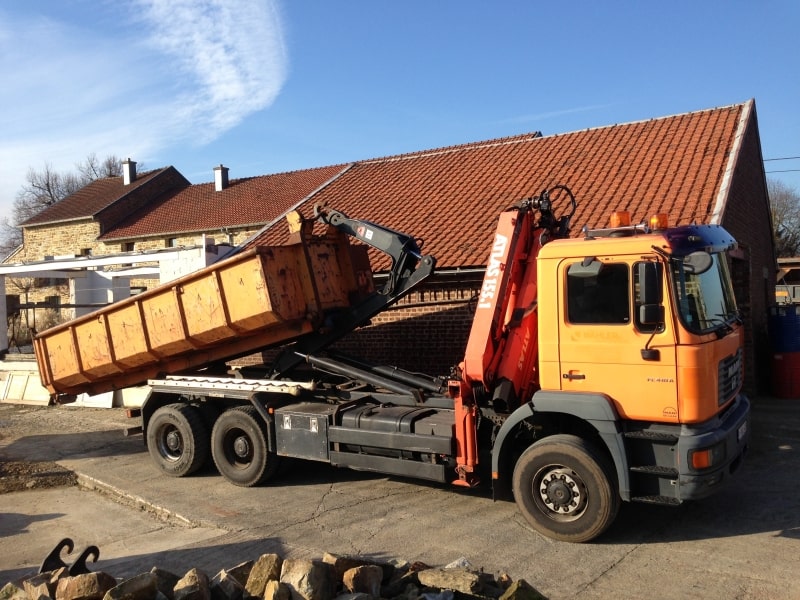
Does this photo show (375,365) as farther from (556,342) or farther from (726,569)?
(726,569)

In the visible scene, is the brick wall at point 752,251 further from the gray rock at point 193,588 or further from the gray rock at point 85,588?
the gray rock at point 85,588

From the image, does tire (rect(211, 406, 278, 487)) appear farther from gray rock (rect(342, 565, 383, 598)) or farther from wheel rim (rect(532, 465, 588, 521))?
gray rock (rect(342, 565, 383, 598))

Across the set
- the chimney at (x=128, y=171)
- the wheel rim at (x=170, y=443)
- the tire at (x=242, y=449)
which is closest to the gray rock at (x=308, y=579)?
the tire at (x=242, y=449)

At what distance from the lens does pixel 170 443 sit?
9.12m

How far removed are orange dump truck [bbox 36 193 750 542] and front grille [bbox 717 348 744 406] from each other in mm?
18

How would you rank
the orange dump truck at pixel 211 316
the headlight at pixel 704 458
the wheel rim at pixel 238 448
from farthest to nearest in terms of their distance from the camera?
the wheel rim at pixel 238 448, the orange dump truck at pixel 211 316, the headlight at pixel 704 458

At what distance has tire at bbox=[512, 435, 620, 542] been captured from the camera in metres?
5.72

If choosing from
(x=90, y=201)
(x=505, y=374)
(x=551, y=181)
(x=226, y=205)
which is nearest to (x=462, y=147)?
(x=551, y=181)

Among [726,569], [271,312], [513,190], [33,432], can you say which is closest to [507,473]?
[726,569]

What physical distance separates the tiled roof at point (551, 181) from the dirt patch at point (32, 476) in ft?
20.7

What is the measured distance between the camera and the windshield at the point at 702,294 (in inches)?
217

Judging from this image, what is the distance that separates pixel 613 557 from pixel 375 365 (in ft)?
12.0

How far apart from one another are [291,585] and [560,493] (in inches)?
103

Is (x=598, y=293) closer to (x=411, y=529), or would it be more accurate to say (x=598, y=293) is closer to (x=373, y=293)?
(x=411, y=529)
